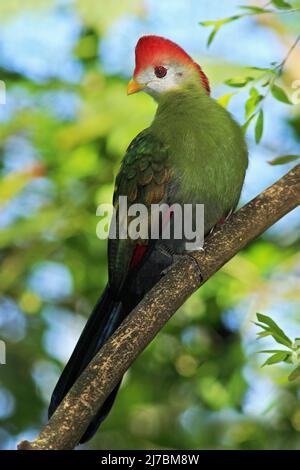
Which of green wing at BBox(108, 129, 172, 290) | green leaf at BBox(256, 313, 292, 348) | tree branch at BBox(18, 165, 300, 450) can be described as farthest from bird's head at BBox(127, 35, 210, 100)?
green leaf at BBox(256, 313, 292, 348)

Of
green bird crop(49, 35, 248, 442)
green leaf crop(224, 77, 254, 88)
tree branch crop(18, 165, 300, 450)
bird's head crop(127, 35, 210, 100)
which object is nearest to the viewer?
tree branch crop(18, 165, 300, 450)

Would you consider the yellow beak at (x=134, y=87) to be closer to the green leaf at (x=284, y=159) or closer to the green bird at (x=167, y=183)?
the green bird at (x=167, y=183)

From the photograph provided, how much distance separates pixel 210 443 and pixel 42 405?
3.82ft

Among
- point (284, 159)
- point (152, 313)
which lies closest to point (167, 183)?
point (284, 159)

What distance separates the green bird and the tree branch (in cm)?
40

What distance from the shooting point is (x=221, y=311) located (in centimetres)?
488

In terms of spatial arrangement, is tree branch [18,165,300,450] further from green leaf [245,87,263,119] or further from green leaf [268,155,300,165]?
green leaf [245,87,263,119]

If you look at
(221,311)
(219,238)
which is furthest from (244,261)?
(219,238)

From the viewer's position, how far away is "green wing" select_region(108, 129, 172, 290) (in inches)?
120

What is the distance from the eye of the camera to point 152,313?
2.37 meters

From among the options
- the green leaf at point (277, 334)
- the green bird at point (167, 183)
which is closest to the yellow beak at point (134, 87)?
the green bird at point (167, 183)

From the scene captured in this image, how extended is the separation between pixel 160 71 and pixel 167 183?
601mm

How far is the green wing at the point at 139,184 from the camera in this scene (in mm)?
3037

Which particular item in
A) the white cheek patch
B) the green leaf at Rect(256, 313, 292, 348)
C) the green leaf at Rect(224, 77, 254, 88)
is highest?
the white cheek patch
